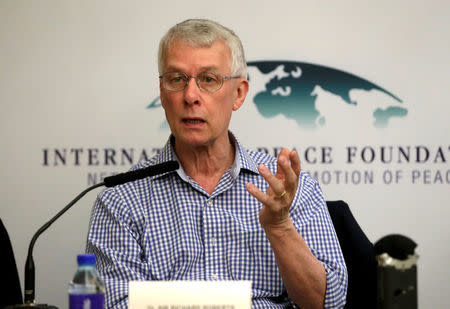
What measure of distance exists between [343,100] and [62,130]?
1.29 meters

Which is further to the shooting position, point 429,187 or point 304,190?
point 429,187

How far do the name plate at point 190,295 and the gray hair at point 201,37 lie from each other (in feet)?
3.79

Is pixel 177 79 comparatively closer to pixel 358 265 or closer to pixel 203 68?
pixel 203 68

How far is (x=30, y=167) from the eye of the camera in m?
3.20

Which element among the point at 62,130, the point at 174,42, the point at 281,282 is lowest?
the point at 281,282

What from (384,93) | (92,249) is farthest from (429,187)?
(92,249)

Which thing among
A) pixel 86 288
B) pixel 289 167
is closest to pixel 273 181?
pixel 289 167

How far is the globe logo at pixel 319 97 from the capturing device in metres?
3.23

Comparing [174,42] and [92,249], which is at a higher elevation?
[174,42]

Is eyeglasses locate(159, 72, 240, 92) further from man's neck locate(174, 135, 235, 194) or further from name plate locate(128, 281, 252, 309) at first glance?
name plate locate(128, 281, 252, 309)

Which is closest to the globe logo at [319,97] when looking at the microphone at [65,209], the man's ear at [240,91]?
the man's ear at [240,91]

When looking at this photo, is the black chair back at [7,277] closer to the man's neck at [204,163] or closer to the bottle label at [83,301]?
the man's neck at [204,163]

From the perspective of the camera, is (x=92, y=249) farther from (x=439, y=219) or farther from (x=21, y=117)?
(x=439, y=219)

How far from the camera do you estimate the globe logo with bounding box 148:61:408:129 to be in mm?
3232
